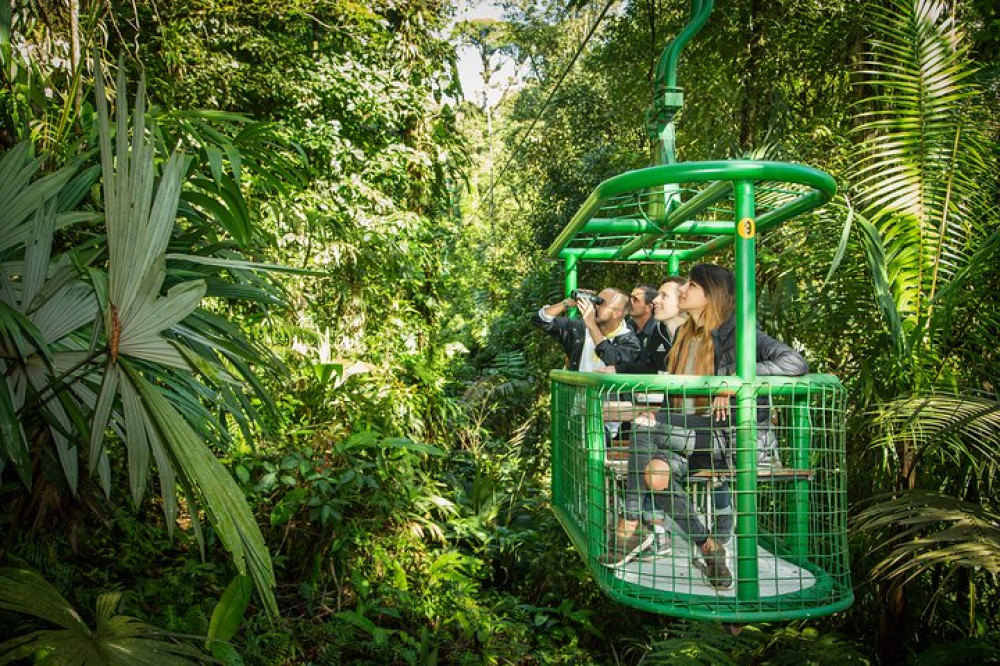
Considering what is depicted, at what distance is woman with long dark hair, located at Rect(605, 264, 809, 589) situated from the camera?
8.11 feet

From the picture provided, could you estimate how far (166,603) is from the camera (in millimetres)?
4082

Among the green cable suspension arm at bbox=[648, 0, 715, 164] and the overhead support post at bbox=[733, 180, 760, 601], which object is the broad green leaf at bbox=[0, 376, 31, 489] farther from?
the green cable suspension arm at bbox=[648, 0, 715, 164]

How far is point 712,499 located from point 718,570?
350mm

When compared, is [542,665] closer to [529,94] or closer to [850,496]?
[850,496]

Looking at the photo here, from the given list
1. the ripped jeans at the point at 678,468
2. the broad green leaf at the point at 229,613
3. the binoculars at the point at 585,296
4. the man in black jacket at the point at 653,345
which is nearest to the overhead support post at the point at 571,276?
the binoculars at the point at 585,296

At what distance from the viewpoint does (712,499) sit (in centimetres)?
282

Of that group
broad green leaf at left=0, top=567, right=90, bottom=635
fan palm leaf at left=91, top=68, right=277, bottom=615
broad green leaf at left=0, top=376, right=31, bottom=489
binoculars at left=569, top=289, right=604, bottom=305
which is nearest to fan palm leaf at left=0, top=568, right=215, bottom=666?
broad green leaf at left=0, top=567, right=90, bottom=635

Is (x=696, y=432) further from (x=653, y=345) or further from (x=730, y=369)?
(x=653, y=345)

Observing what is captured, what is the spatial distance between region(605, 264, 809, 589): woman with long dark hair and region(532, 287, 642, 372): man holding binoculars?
43 centimetres

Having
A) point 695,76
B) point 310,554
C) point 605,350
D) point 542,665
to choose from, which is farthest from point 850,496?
point 695,76

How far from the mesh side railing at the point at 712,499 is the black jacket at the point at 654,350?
0.85 metres

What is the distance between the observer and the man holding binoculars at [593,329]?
3785 mm

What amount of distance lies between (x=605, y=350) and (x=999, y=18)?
8.73ft

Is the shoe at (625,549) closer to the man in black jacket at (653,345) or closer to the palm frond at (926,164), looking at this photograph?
the man in black jacket at (653,345)
